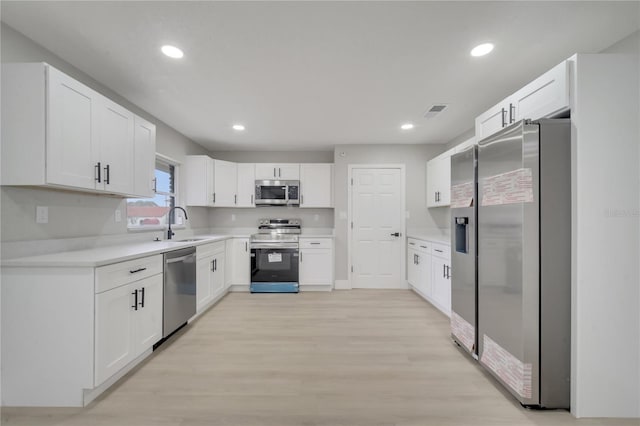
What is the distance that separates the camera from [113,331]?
1.92 meters

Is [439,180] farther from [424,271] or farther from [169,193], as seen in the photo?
[169,193]

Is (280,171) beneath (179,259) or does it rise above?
above

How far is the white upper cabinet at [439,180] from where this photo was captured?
3895mm

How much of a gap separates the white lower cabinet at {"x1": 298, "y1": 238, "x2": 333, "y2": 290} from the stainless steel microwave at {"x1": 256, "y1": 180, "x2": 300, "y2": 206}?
2.54 ft

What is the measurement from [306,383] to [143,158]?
2580 millimetres

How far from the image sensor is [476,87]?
266 cm

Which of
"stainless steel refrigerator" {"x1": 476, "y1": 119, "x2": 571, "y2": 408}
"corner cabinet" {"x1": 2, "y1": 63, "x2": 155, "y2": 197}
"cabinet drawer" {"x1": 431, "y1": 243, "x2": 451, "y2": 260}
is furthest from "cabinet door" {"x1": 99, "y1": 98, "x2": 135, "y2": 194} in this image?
"cabinet drawer" {"x1": 431, "y1": 243, "x2": 451, "y2": 260}

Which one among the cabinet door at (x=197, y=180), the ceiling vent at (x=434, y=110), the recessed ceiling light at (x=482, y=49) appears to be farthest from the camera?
the cabinet door at (x=197, y=180)

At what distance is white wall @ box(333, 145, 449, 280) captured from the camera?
15.6 feet

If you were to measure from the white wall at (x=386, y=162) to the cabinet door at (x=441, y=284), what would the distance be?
4.12ft

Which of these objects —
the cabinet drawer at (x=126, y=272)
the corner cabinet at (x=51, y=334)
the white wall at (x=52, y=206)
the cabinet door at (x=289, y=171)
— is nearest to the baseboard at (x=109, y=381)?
the corner cabinet at (x=51, y=334)

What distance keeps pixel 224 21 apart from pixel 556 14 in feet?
6.89

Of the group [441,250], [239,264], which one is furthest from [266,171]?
[441,250]

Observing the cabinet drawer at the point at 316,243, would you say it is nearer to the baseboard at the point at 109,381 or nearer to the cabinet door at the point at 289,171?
the cabinet door at the point at 289,171
